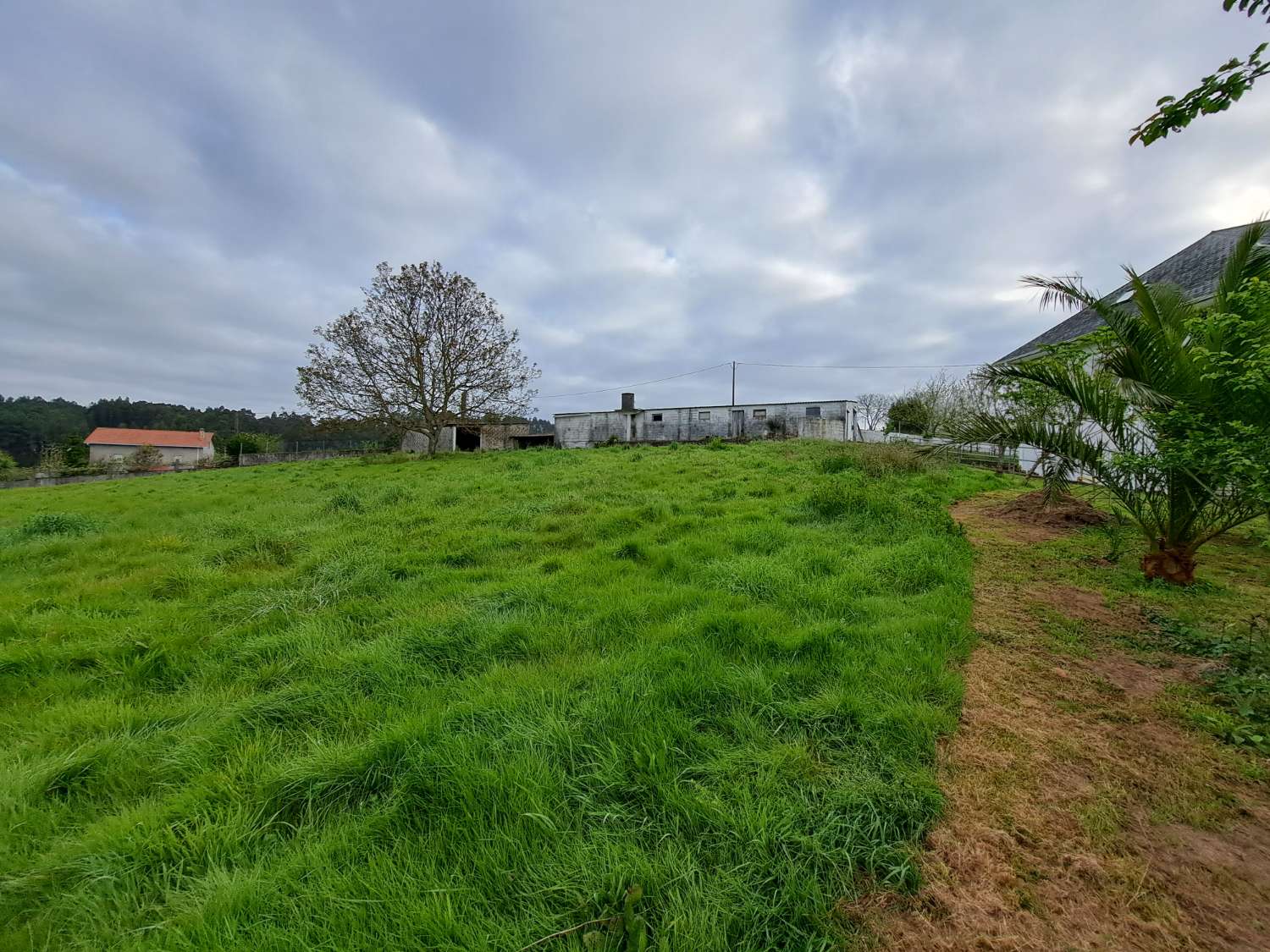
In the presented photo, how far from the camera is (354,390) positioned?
22.4 metres

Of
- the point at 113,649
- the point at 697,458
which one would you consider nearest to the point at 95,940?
the point at 113,649

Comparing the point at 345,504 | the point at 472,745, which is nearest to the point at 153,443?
the point at 345,504

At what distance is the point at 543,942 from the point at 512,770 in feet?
2.18

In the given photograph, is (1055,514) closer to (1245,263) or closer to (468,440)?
(1245,263)

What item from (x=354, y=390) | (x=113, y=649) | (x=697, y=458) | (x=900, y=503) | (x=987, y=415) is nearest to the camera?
(x=113, y=649)

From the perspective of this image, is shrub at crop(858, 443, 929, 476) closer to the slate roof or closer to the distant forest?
the slate roof

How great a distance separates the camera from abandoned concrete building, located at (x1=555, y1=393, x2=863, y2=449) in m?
30.7

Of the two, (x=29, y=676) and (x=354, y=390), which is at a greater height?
(x=354, y=390)

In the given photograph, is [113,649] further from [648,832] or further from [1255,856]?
[1255,856]

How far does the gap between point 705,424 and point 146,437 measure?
71454 millimetres

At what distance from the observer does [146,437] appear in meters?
58.2

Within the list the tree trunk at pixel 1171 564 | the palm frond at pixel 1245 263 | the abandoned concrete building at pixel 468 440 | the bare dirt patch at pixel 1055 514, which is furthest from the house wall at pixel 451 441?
the palm frond at pixel 1245 263

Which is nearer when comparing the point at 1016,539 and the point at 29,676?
the point at 29,676

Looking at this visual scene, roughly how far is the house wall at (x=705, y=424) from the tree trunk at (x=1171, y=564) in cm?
2438
